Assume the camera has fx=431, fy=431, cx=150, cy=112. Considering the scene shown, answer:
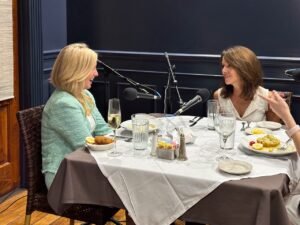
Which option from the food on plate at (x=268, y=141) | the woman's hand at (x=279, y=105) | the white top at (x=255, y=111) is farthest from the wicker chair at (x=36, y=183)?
the white top at (x=255, y=111)

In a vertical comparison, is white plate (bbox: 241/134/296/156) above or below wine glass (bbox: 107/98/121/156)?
below

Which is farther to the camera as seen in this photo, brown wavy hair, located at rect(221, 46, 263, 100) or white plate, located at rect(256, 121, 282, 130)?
brown wavy hair, located at rect(221, 46, 263, 100)

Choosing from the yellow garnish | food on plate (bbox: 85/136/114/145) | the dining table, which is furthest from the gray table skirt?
the yellow garnish

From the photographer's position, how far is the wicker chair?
6.53 ft

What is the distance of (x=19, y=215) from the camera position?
2.99m

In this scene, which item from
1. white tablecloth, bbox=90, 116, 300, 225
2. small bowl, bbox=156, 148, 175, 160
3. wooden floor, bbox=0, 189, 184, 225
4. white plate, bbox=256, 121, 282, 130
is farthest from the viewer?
wooden floor, bbox=0, 189, 184, 225

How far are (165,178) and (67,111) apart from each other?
0.66 metres

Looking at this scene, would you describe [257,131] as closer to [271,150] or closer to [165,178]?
[271,150]

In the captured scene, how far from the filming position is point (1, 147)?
10.7ft

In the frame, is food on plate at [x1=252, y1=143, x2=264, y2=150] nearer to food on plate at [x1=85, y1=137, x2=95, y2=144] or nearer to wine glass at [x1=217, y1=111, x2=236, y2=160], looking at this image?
wine glass at [x1=217, y1=111, x2=236, y2=160]

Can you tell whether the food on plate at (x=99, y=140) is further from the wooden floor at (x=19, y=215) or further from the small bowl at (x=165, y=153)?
the wooden floor at (x=19, y=215)

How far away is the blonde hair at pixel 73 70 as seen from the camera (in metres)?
2.20

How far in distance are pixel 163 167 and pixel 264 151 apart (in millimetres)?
472

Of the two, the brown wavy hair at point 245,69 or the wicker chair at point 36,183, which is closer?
the wicker chair at point 36,183
